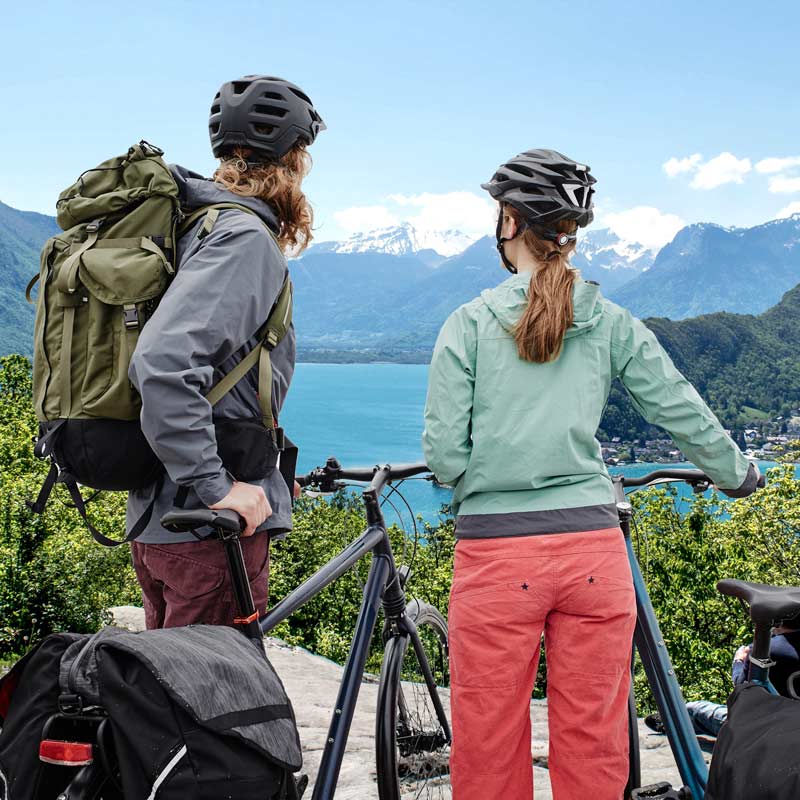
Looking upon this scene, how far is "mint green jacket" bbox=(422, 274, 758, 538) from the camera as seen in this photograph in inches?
94.6

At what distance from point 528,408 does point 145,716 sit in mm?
1300

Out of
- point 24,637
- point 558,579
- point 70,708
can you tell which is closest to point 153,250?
point 70,708

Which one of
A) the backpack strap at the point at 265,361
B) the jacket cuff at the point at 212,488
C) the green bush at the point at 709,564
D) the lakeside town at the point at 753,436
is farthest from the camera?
the lakeside town at the point at 753,436

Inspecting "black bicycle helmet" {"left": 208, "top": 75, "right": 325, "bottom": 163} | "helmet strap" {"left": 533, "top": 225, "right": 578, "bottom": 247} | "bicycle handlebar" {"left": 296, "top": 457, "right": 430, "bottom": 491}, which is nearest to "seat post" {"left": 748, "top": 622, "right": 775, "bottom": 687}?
"helmet strap" {"left": 533, "top": 225, "right": 578, "bottom": 247}

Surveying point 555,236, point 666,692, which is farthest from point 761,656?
point 555,236

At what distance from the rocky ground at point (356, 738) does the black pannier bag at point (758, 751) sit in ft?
5.21

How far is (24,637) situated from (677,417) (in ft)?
40.4

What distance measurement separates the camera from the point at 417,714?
3.70 meters

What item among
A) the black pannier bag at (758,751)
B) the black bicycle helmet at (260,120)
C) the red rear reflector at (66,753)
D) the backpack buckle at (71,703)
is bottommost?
the black pannier bag at (758,751)

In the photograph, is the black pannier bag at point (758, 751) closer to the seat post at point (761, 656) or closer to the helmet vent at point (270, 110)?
the seat post at point (761, 656)

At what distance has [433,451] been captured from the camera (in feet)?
8.10

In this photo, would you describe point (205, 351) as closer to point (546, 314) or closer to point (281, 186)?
point (281, 186)

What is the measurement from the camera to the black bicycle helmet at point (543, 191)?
2.56 metres

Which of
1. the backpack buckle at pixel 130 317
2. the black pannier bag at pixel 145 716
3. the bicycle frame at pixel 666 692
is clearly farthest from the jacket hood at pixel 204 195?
the bicycle frame at pixel 666 692
